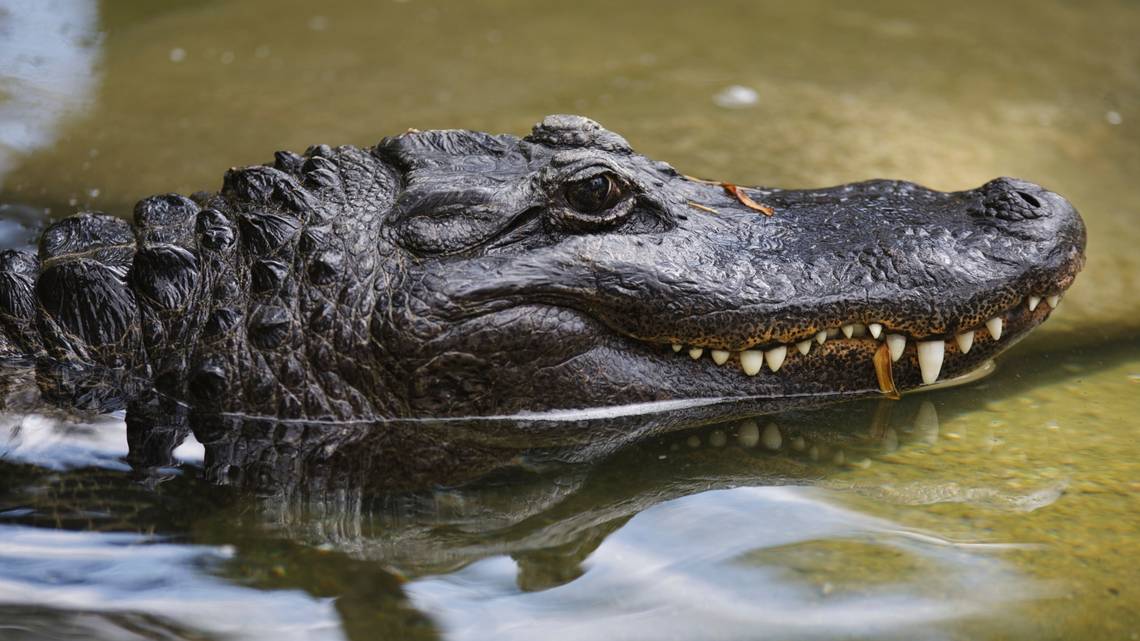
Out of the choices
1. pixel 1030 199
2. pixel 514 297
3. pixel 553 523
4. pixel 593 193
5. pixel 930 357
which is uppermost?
pixel 593 193

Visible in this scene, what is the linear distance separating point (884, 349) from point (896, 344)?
0.17ft

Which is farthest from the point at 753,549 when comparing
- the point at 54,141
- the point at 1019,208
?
the point at 54,141

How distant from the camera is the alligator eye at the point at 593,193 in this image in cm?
357

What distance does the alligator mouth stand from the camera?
3.59 meters

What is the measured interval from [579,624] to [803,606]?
1.69 feet

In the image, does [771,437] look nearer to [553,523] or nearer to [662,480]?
[662,480]

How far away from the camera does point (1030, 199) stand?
145 inches

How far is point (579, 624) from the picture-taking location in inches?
97.4

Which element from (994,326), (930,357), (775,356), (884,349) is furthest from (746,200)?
(994,326)

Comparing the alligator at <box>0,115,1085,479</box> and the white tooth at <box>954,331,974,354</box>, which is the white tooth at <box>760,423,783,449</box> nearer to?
the alligator at <box>0,115,1085,479</box>

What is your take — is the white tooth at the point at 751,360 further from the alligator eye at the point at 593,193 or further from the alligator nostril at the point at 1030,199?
the alligator nostril at the point at 1030,199

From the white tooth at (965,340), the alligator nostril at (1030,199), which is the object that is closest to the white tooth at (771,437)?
the white tooth at (965,340)

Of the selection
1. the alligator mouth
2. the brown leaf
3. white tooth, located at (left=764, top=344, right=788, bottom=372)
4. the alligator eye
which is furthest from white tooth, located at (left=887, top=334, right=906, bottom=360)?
the alligator eye

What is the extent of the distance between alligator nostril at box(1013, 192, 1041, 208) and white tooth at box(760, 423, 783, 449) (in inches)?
44.9
